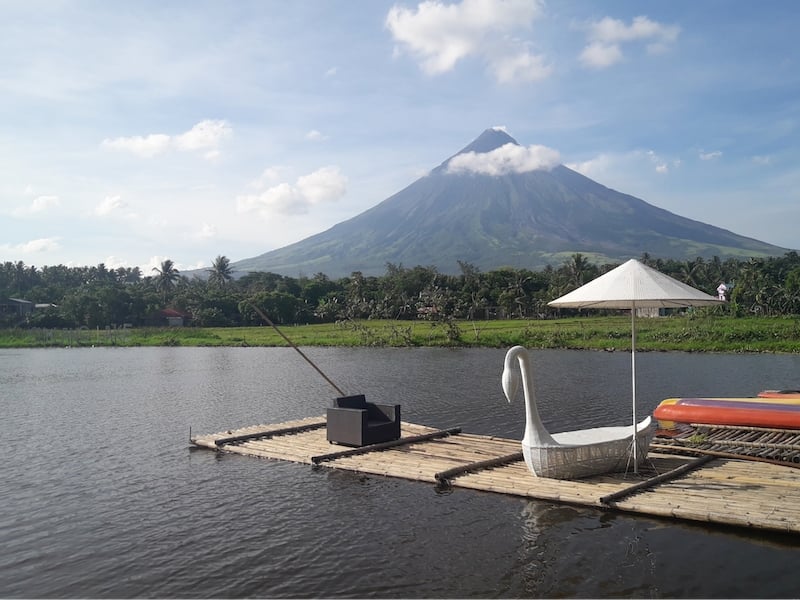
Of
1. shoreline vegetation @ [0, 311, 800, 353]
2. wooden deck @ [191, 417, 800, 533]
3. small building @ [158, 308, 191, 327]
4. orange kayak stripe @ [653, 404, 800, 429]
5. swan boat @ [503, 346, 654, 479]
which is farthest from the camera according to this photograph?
small building @ [158, 308, 191, 327]

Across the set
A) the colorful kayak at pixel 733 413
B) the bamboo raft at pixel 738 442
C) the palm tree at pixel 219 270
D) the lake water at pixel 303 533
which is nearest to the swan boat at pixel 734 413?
the colorful kayak at pixel 733 413

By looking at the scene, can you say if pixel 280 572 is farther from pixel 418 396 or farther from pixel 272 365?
pixel 272 365

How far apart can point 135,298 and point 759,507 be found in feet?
265

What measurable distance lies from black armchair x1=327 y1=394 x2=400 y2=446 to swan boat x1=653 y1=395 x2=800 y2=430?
6.30 meters

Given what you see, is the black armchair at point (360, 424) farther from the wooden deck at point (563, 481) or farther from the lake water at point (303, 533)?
the lake water at point (303, 533)

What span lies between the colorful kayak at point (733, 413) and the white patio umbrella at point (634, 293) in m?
4.35

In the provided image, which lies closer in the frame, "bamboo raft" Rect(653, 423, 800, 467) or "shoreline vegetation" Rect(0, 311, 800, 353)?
"bamboo raft" Rect(653, 423, 800, 467)

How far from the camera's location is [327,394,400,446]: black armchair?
1454 centimetres

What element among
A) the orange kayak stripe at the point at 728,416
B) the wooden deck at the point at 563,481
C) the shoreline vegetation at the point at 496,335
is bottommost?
the wooden deck at the point at 563,481

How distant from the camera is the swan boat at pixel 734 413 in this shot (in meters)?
14.0

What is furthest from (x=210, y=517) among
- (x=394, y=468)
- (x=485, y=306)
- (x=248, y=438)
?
(x=485, y=306)

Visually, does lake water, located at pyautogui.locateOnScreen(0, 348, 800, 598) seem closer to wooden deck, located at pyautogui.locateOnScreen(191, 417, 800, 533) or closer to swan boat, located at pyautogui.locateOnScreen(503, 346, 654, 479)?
wooden deck, located at pyautogui.locateOnScreen(191, 417, 800, 533)

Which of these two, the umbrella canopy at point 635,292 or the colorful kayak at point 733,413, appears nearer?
the umbrella canopy at point 635,292

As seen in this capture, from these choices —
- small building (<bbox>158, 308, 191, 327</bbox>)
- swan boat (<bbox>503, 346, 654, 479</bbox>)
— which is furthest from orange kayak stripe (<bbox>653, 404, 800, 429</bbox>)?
small building (<bbox>158, 308, 191, 327</bbox>)
